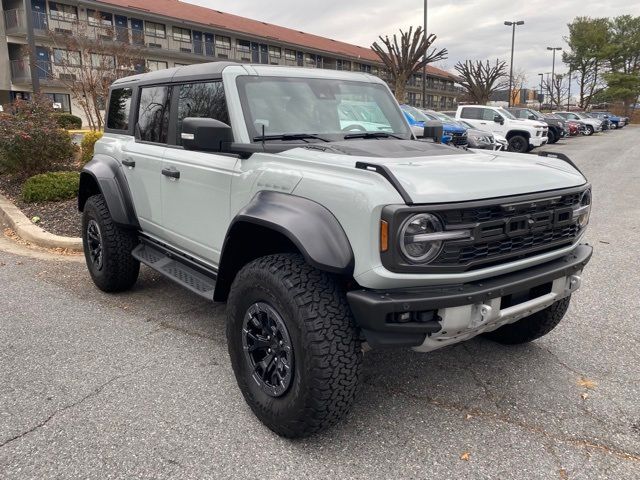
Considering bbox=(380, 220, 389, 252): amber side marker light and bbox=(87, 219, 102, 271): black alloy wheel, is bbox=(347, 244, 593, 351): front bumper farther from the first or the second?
bbox=(87, 219, 102, 271): black alloy wheel

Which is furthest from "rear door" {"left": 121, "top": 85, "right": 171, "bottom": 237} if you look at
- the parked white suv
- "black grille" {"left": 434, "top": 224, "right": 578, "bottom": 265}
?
the parked white suv

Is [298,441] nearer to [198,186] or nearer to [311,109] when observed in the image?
[198,186]

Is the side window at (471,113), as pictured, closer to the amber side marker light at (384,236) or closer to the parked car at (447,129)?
the parked car at (447,129)

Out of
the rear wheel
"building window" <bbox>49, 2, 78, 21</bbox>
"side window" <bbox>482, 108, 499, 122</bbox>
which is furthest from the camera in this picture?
"building window" <bbox>49, 2, 78, 21</bbox>

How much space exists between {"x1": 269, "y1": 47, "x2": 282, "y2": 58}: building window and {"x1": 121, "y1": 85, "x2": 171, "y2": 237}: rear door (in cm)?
4407

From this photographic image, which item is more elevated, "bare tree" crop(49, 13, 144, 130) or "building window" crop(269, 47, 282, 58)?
"building window" crop(269, 47, 282, 58)

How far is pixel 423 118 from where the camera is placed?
1529cm

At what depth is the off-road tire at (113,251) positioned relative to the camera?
449 centimetres

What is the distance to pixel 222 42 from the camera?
42344 millimetres

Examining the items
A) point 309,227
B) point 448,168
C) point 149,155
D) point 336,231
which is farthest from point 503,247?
point 149,155

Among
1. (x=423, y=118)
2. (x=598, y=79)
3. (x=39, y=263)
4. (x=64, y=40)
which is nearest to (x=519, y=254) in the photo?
(x=39, y=263)

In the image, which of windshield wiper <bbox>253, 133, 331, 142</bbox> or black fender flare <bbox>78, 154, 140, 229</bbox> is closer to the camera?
windshield wiper <bbox>253, 133, 331, 142</bbox>

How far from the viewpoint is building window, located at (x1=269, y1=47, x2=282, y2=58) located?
45713 mm

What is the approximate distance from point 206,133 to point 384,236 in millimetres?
1232
